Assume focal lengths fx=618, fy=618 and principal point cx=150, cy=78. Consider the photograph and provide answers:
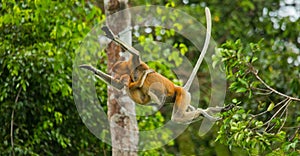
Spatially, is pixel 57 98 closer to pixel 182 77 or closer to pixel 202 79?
pixel 182 77

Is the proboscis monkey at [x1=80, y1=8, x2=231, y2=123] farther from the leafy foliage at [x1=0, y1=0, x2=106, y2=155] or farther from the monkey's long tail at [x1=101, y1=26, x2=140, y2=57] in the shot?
the leafy foliage at [x1=0, y1=0, x2=106, y2=155]

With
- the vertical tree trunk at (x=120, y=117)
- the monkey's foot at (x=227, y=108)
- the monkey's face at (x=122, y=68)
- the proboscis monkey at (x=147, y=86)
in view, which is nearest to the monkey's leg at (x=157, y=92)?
the proboscis monkey at (x=147, y=86)

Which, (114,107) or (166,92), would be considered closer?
(166,92)

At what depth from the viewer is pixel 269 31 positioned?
17.7ft

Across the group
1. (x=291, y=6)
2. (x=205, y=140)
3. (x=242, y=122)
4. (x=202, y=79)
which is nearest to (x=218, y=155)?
(x=205, y=140)

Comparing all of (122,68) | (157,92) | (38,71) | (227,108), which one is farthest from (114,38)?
(38,71)

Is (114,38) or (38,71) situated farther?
(38,71)

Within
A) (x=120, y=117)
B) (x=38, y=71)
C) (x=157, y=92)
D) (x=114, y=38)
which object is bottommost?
(x=120, y=117)

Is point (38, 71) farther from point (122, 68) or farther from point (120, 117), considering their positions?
point (122, 68)

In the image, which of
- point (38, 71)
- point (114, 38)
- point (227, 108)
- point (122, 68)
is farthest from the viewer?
point (38, 71)

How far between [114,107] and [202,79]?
229 cm

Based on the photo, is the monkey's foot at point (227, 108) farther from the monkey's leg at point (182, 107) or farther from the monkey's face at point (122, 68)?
the monkey's face at point (122, 68)

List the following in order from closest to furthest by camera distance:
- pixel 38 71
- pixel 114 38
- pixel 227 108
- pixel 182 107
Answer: pixel 114 38
pixel 182 107
pixel 227 108
pixel 38 71

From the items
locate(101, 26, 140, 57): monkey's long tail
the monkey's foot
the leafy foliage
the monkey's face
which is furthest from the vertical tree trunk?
locate(101, 26, 140, 57): monkey's long tail
